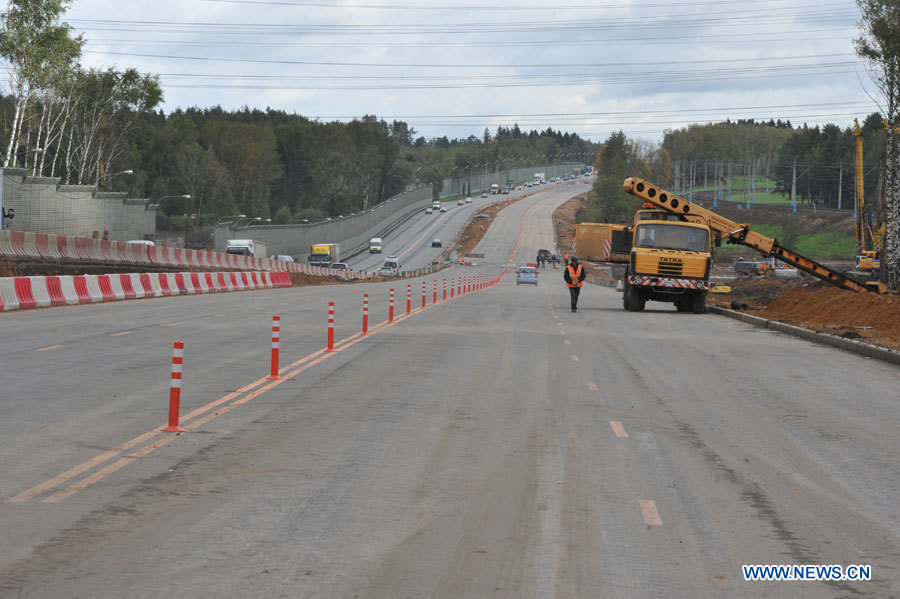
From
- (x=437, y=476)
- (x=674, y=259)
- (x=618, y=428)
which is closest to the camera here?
(x=437, y=476)

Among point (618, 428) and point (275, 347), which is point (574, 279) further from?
point (618, 428)

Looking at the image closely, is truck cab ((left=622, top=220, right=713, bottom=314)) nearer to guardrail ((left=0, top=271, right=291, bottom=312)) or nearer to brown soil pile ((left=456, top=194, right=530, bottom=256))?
guardrail ((left=0, top=271, right=291, bottom=312))

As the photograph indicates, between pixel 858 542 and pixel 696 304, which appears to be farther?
pixel 696 304

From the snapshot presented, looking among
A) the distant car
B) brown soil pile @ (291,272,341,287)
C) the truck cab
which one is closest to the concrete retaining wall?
brown soil pile @ (291,272,341,287)

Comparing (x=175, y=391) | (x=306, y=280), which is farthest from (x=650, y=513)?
(x=306, y=280)

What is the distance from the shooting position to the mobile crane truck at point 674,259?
1554 inches

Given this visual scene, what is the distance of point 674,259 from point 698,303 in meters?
2.58

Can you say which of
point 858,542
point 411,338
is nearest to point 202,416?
point 858,542

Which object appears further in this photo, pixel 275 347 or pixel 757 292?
pixel 757 292

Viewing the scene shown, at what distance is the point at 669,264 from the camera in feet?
129

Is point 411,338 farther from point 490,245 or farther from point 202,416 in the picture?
point 490,245

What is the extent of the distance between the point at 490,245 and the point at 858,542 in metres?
150

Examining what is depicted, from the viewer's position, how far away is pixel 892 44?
52000mm

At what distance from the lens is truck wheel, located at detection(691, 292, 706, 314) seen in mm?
40812
